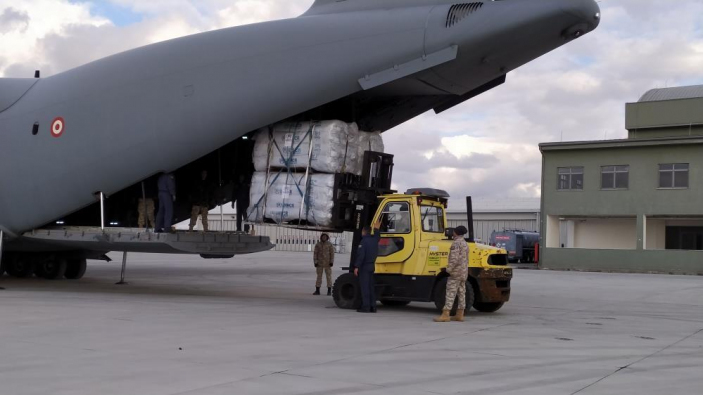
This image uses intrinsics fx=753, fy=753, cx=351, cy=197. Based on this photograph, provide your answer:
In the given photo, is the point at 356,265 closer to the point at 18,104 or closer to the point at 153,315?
the point at 153,315

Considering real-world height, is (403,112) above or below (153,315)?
above

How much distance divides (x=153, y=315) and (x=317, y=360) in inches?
212

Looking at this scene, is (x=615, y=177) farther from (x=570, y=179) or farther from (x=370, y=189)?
(x=370, y=189)

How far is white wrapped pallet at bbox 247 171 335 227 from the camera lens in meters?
15.2

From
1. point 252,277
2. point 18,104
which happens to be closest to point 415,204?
point 18,104

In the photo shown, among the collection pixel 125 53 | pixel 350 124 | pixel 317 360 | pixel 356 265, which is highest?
pixel 125 53

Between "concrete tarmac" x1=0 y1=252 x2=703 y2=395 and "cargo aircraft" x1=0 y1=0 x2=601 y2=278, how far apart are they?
2.16m

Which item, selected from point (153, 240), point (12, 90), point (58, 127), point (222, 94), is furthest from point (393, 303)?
point (12, 90)

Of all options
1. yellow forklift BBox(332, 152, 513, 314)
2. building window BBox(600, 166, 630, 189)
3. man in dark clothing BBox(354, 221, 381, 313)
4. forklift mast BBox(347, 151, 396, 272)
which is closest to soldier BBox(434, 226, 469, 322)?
yellow forklift BBox(332, 152, 513, 314)

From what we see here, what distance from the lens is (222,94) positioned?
15844 millimetres

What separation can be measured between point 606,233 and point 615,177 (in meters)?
5.15

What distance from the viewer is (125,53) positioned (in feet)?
56.9

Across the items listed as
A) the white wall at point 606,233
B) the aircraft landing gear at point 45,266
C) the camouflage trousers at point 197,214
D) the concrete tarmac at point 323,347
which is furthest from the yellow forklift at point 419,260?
the white wall at point 606,233

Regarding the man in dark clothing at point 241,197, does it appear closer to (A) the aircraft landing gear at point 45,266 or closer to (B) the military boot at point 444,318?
(B) the military boot at point 444,318
